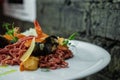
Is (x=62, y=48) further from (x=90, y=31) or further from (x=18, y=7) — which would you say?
(x=18, y=7)

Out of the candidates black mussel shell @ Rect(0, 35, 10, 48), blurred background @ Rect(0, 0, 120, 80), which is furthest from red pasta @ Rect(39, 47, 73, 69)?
blurred background @ Rect(0, 0, 120, 80)

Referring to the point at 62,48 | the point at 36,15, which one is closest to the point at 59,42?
the point at 62,48

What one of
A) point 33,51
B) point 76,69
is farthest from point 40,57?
point 76,69

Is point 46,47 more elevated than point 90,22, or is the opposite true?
point 46,47

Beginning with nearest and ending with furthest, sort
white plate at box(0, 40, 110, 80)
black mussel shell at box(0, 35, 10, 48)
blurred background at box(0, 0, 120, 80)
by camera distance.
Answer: white plate at box(0, 40, 110, 80) < black mussel shell at box(0, 35, 10, 48) < blurred background at box(0, 0, 120, 80)

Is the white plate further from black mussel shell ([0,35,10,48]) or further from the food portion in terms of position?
black mussel shell ([0,35,10,48])

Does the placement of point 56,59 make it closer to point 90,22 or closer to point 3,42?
point 3,42

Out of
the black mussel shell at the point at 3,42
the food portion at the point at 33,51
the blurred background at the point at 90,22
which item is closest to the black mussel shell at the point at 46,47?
the food portion at the point at 33,51
